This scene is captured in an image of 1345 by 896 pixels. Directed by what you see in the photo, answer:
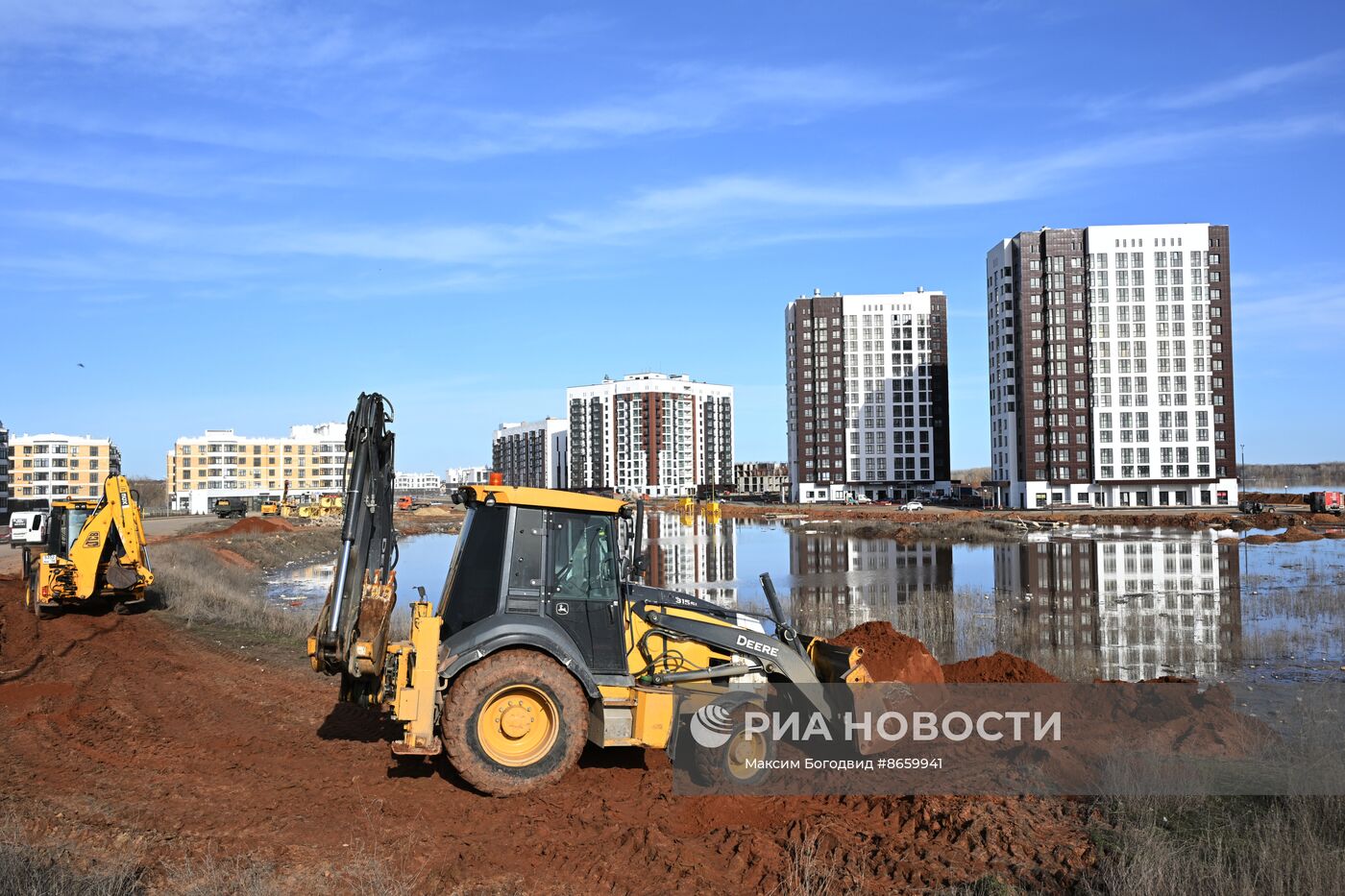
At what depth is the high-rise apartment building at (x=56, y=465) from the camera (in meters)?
149

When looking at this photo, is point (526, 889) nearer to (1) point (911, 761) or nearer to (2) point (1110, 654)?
(1) point (911, 761)

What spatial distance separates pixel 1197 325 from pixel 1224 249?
8415mm

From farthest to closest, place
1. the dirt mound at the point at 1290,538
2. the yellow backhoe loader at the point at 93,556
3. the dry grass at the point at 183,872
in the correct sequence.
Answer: the dirt mound at the point at 1290,538
the yellow backhoe loader at the point at 93,556
the dry grass at the point at 183,872

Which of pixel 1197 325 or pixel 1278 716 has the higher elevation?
pixel 1197 325

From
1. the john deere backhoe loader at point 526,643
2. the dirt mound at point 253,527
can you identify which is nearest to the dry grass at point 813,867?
the john deere backhoe loader at point 526,643

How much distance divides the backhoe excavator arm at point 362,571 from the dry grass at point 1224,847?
6418 millimetres

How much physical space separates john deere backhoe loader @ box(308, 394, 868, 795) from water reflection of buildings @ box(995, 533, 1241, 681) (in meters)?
12.0

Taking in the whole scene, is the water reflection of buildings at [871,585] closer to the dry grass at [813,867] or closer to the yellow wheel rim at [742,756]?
the yellow wheel rim at [742,756]

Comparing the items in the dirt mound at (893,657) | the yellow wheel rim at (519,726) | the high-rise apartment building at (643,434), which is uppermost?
the high-rise apartment building at (643,434)


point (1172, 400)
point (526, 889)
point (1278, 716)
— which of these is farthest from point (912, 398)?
point (526, 889)

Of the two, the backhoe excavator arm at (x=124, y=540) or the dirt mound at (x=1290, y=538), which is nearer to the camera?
the backhoe excavator arm at (x=124, y=540)

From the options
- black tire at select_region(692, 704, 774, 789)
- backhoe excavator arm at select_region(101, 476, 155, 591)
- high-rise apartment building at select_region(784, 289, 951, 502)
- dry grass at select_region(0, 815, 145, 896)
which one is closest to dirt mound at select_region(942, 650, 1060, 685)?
black tire at select_region(692, 704, 774, 789)

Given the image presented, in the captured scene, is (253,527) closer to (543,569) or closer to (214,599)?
(214,599)

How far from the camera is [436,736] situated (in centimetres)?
905
